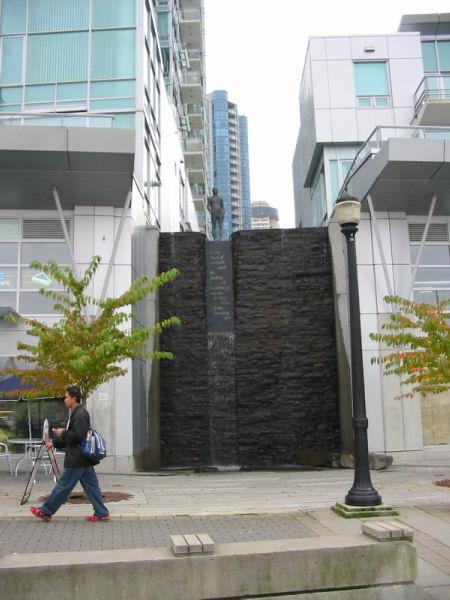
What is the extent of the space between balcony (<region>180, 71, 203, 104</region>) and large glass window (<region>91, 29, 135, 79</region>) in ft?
91.8

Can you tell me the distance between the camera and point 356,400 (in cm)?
875

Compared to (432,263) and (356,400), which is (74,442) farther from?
(432,263)

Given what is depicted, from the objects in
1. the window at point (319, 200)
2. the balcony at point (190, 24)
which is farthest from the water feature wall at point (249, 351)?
the balcony at point (190, 24)

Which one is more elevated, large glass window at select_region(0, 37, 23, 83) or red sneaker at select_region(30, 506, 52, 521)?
large glass window at select_region(0, 37, 23, 83)

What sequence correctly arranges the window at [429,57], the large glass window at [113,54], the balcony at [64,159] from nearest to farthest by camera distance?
1. the balcony at [64,159]
2. the large glass window at [113,54]
3. the window at [429,57]

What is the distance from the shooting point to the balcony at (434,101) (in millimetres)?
22797

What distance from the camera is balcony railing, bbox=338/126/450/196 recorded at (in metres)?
16.5

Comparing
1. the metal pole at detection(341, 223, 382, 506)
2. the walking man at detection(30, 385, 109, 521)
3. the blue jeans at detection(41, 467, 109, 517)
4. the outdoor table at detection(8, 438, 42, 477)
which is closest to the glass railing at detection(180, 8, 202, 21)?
the outdoor table at detection(8, 438, 42, 477)

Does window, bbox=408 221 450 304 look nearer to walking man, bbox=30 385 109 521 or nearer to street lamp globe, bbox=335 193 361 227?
street lamp globe, bbox=335 193 361 227

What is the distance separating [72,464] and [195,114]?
48.8 metres

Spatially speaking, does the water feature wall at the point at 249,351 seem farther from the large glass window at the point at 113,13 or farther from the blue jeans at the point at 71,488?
the blue jeans at the point at 71,488

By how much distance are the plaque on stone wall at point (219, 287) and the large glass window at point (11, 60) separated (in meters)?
8.05

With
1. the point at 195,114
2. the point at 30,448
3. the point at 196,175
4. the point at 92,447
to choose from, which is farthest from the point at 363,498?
the point at 195,114

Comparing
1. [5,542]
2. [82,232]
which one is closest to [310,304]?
[82,232]
